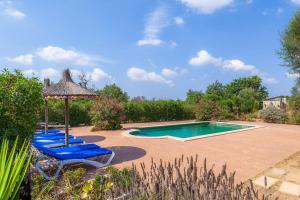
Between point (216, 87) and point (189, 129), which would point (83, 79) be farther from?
point (216, 87)

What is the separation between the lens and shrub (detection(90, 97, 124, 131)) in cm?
1539

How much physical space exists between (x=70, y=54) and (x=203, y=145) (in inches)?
531

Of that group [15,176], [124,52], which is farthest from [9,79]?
[124,52]

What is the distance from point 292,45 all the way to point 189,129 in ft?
29.7

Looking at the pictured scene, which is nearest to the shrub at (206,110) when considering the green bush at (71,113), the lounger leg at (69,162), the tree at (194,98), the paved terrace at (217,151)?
the tree at (194,98)

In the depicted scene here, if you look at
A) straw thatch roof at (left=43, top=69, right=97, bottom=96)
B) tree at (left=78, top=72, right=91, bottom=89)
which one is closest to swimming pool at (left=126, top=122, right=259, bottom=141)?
straw thatch roof at (left=43, top=69, right=97, bottom=96)

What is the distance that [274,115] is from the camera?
2102cm

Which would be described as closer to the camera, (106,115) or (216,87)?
(106,115)

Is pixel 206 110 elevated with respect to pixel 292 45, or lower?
lower

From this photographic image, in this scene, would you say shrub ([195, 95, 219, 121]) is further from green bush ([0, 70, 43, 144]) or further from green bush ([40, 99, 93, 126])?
green bush ([0, 70, 43, 144])

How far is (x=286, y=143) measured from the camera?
10852mm

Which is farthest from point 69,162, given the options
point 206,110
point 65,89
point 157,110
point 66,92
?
point 206,110

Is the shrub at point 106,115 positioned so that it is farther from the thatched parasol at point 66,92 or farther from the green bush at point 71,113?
the thatched parasol at point 66,92

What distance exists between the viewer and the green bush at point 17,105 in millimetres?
5562
